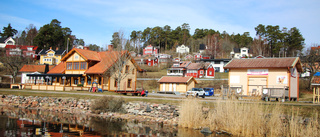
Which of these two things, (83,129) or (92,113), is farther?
(92,113)

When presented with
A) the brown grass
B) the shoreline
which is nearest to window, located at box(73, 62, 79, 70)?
the shoreline

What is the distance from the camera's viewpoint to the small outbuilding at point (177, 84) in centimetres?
4972

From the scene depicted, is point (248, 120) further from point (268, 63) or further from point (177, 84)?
point (177, 84)

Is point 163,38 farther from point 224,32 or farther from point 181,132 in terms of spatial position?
point 181,132

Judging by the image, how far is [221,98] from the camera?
15.6m

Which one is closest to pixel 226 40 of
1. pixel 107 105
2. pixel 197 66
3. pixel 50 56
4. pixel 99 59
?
pixel 197 66

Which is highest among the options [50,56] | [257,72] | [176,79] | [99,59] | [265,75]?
[50,56]

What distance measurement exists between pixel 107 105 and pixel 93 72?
61.1 feet

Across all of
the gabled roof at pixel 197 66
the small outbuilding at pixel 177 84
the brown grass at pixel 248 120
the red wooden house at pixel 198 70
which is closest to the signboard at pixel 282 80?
the brown grass at pixel 248 120

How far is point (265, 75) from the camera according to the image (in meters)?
31.4

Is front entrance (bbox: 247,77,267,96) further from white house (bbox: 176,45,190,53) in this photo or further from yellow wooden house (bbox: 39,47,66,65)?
white house (bbox: 176,45,190,53)

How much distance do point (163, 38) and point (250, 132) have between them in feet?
414

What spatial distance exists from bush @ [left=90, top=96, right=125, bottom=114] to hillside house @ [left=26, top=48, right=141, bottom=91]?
48.2 feet

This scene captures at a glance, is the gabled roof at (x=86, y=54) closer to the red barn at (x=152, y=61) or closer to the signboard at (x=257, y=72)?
the signboard at (x=257, y=72)
